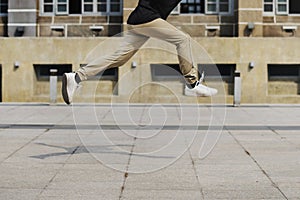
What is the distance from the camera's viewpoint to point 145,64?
79.9 feet

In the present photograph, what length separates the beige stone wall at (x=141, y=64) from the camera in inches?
954

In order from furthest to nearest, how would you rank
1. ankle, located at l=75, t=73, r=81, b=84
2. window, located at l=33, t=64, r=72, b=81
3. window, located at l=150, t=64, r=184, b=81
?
window, located at l=33, t=64, r=72, b=81 < window, located at l=150, t=64, r=184, b=81 < ankle, located at l=75, t=73, r=81, b=84

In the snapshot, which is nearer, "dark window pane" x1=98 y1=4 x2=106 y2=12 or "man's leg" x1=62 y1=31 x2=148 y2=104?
"man's leg" x1=62 y1=31 x2=148 y2=104

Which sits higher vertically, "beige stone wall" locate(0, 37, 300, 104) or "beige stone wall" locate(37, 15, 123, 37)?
"beige stone wall" locate(37, 15, 123, 37)

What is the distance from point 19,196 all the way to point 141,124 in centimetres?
840

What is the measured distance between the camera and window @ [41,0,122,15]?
2795 cm

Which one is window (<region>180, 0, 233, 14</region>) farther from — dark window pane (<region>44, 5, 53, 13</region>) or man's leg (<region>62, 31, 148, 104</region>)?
man's leg (<region>62, 31, 148, 104</region>)

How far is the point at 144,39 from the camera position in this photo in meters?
8.62

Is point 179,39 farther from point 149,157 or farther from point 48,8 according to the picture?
point 48,8

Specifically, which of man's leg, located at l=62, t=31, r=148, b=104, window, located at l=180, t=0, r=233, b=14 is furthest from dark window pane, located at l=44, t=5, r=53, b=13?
man's leg, located at l=62, t=31, r=148, b=104

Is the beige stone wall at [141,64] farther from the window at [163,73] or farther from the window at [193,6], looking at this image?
the window at [193,6]

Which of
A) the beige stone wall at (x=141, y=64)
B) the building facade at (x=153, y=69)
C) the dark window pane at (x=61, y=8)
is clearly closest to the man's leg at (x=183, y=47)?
the building facade at (x=153, y=69)

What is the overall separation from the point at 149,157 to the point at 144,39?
6.47 ft

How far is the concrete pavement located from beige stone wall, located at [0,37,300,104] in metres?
7.69
